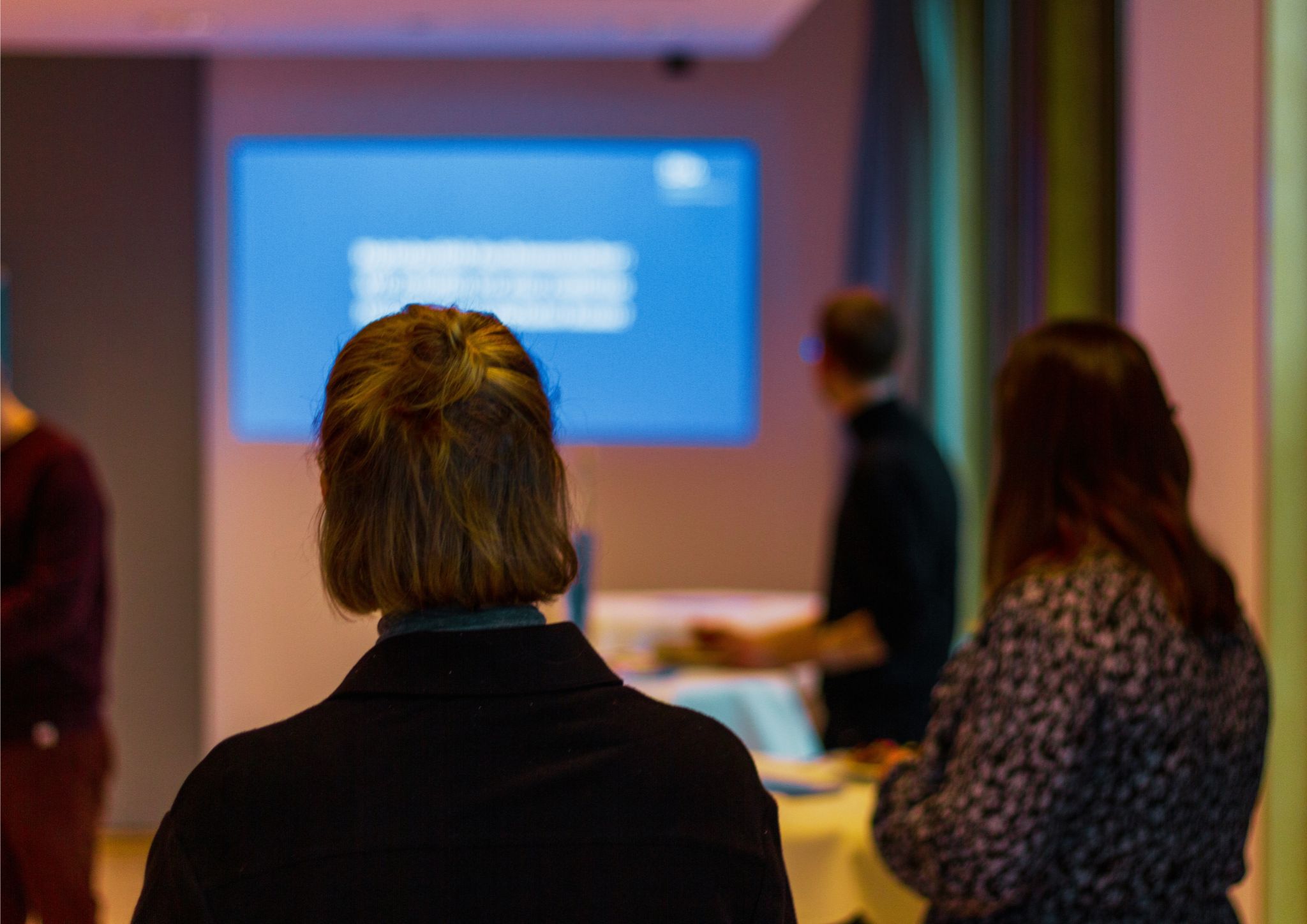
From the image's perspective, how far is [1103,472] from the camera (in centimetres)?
158

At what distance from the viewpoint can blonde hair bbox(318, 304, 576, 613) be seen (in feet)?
2.96

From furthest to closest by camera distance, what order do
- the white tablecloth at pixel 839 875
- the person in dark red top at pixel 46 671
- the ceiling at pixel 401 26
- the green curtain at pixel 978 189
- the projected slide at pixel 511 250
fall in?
1. the projected slide at pixel 511 250
2. the ceiling at pixel 401 26
3. the green curtain at pixel 978 189
4. the person in dark red top at pixel 46 671
5. the white tablecloth at pixel 839 875

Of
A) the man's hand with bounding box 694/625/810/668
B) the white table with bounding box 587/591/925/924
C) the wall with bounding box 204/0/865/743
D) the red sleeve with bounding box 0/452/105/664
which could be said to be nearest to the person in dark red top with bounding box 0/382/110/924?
the red sleeve with bounding box 0/452/105/664

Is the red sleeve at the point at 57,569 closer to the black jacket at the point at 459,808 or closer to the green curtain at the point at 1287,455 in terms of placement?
the black jacket at the point at 459,808

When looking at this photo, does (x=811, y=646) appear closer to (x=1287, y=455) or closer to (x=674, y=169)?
(x=1287, y=455)

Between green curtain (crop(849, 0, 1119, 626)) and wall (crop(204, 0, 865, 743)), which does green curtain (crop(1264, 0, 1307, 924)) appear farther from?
wall (crop(204, 0, 865, 743))

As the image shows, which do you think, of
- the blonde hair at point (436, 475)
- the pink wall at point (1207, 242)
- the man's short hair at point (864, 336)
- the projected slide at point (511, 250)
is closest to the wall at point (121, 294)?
the projected slide at point (511, 250)

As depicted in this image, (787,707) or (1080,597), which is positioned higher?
(1080,597)

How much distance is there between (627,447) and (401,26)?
1787 millimetres

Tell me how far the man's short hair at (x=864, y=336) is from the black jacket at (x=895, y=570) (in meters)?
0.10

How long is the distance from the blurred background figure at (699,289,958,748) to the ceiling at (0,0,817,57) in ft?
5.54

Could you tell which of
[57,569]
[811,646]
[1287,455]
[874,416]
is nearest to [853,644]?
[811,646]

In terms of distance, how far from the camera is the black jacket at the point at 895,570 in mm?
2742

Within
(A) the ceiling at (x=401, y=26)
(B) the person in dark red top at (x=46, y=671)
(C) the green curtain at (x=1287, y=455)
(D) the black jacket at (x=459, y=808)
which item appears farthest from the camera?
(A) the ceiling at (x=401, y=26)
